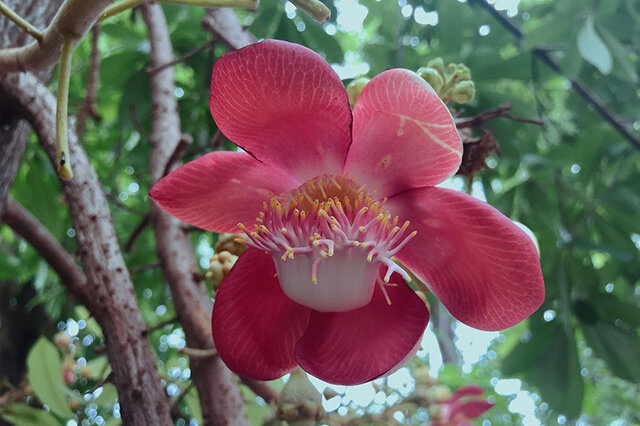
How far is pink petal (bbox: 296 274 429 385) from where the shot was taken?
431mm

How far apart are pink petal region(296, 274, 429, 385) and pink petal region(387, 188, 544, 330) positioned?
0.03 meters

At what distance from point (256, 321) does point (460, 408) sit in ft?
1.20

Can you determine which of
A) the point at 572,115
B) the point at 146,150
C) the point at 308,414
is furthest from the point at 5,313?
the point at 308,414

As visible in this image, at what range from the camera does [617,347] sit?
1135 millimetres

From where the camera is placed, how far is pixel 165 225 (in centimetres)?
85

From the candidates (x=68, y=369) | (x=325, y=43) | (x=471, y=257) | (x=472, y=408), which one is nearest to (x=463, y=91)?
(x=471, y=257)

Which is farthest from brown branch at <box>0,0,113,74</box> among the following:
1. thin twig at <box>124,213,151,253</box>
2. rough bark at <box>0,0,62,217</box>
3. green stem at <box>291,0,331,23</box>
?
thin twig at <box>124,213,151,253</box>

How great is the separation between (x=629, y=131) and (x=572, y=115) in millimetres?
306

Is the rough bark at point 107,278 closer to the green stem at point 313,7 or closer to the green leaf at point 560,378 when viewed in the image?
the green stem at point 313,7

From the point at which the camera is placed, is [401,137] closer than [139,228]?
Yes

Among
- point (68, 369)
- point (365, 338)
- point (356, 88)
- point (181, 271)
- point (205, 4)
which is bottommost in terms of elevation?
point (68, 369)

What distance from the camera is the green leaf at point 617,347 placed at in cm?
112

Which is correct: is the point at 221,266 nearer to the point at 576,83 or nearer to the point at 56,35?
the point at 56,35

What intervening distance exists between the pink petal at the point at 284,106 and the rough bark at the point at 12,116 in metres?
0.41
